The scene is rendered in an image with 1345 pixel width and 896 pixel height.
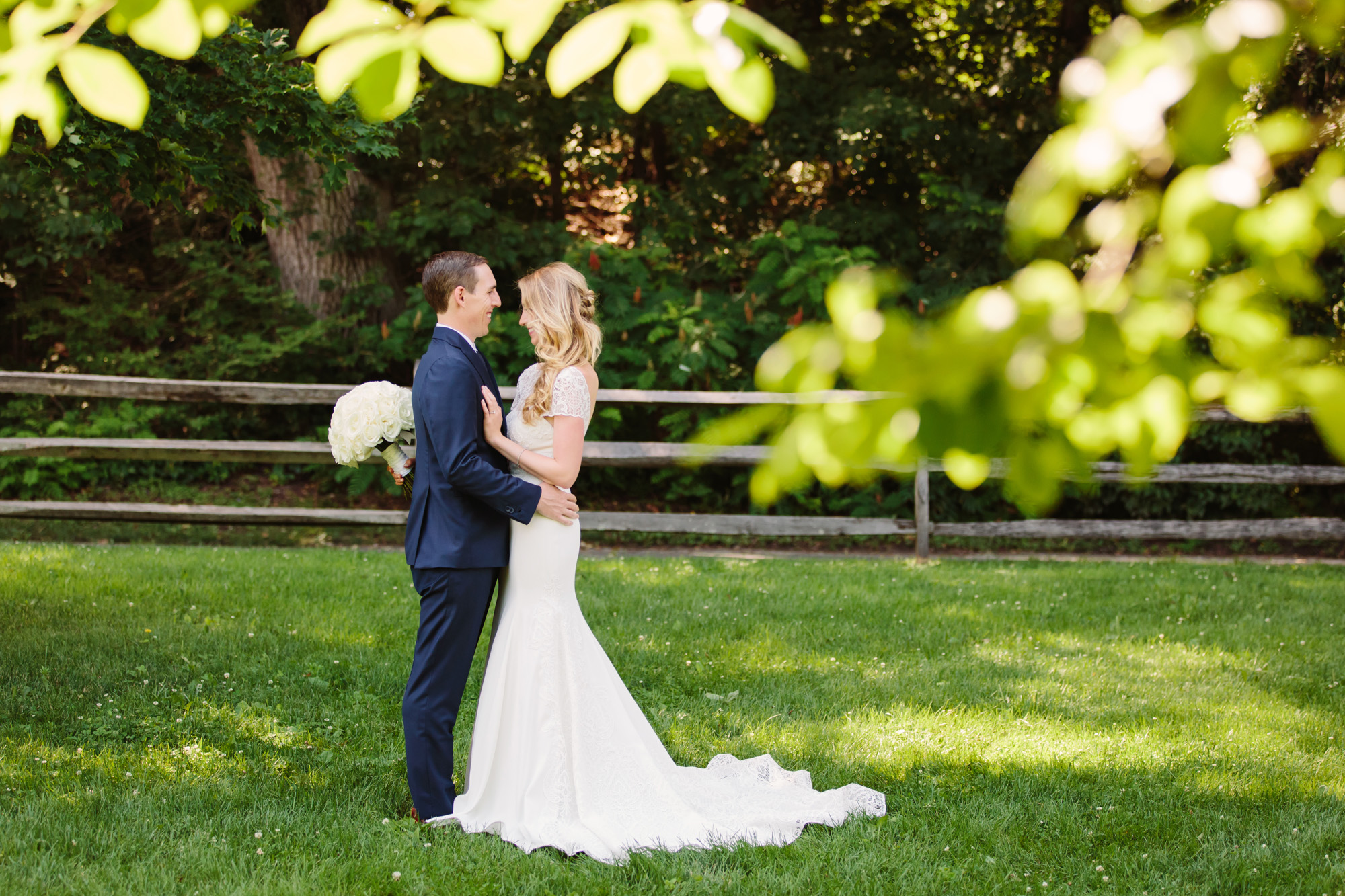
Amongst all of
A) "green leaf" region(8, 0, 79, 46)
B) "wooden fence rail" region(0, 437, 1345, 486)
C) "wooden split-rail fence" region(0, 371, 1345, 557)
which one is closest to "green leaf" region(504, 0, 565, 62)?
"green leaf" region(8, 0, 79, 46)

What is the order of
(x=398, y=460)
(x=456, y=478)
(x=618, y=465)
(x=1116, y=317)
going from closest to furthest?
(x=1116, y=317) < (x=456, y=478) < (x=398, y=460) < (x=618, y=465)

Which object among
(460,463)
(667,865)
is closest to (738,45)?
(460,463)

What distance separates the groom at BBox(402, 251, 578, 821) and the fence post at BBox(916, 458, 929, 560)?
19.6 ft

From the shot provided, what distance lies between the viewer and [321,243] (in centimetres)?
1131

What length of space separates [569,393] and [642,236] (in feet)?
26.9

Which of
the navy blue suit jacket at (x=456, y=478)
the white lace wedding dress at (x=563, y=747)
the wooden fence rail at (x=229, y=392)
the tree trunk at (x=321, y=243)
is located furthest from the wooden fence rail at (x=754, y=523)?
the navy blue suit jacket at (x=456, y=478)

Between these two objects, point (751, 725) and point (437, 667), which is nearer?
point (437, 667)

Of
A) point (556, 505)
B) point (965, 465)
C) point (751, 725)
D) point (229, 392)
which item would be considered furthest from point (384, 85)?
point (229, 392)

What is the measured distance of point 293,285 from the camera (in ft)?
37.6

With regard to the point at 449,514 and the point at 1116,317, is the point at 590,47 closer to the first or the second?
the point at 1116,317

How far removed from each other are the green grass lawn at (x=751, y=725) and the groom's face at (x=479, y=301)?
187 centimetres

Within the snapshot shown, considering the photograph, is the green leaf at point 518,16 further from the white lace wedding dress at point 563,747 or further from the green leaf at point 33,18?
the white lace wedding dress at point 563,747

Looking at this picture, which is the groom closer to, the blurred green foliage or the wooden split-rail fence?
the blurred green foliage

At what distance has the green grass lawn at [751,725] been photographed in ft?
11.5
